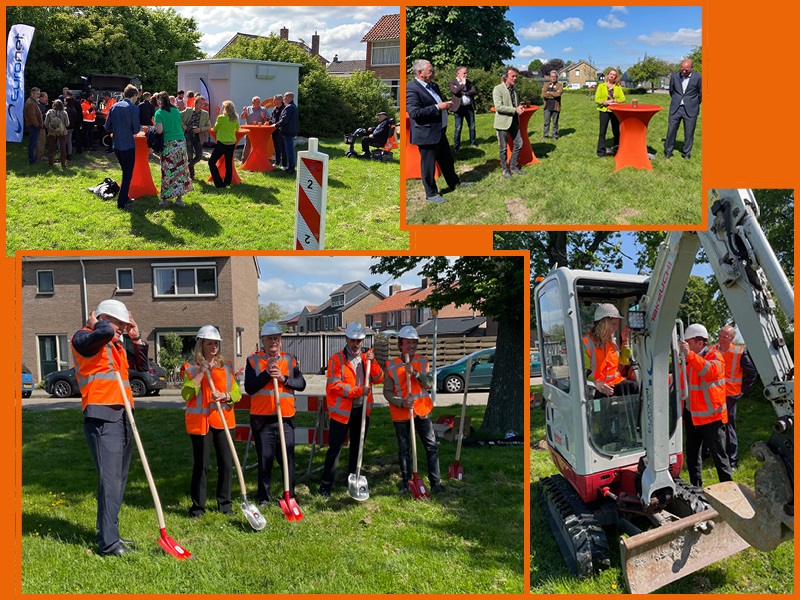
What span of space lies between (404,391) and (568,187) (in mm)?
2705

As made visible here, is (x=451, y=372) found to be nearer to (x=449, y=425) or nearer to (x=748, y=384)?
(x=449, y=425)

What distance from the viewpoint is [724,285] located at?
15.4 feet

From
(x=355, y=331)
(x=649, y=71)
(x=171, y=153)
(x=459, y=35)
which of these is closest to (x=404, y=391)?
(x=355, y=331)

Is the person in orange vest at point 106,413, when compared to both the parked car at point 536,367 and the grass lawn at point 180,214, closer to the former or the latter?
the grass lawn at point 180,214

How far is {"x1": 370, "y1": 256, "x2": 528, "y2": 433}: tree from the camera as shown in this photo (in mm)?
7633

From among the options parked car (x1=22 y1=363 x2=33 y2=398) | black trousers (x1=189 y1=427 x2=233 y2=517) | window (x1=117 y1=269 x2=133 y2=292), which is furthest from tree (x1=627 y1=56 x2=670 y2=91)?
parked car (x1=22 y1=363 x2=33 y2=398)

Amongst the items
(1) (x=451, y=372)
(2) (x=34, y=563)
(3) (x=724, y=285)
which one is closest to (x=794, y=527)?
(3) (x=724, y=285)

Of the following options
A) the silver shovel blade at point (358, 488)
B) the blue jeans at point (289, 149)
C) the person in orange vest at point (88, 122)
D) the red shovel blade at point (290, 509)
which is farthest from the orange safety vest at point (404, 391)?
the person in orange vest at point (88, 122)

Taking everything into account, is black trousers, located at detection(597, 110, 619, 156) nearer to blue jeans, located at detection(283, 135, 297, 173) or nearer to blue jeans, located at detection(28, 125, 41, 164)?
blue jeans, located at detection(283, 135, 297, 173)

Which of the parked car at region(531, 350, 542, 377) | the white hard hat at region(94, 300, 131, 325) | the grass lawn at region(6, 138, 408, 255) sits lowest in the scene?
the parked car at region(531, 350, 542, 377)

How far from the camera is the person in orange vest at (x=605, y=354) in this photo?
6480mm

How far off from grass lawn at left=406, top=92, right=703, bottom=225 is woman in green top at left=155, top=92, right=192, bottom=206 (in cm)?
463

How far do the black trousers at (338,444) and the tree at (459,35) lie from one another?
359cm

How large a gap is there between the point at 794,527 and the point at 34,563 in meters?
5.31
